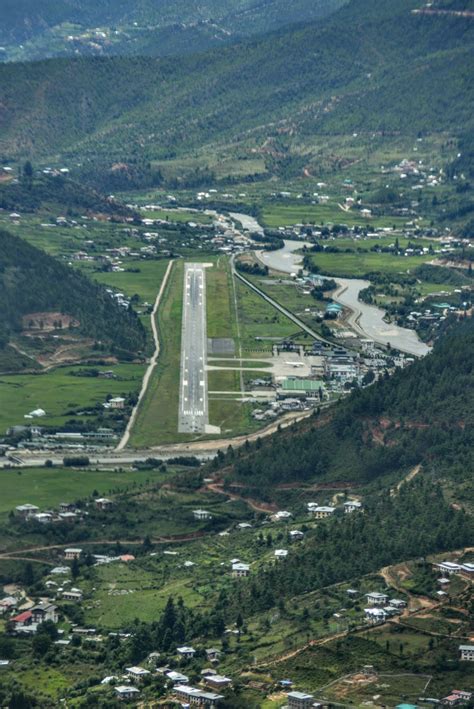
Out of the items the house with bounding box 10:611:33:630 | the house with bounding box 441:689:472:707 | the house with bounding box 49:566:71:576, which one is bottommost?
the house with bounding box 441:689:472:707

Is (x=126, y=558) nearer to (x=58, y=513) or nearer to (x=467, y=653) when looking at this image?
(x=58, y=513)

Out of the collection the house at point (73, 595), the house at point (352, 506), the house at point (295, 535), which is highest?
the house at point (352, 506)

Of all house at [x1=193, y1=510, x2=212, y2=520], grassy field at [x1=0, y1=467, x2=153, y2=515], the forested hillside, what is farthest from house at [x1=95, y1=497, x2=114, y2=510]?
the forested hillside

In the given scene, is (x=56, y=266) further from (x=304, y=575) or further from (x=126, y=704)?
(x=126, y=704)

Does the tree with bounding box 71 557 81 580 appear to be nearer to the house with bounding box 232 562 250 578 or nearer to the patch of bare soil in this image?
the house with bounding box 232 562 250 578

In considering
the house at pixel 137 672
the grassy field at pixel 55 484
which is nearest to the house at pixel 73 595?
the house at pixel 137 672

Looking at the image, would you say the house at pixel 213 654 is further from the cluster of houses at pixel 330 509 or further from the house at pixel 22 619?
the cluster of houses at pixel 330 509

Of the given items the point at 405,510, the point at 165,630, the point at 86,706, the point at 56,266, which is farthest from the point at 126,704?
the point at 56,266
